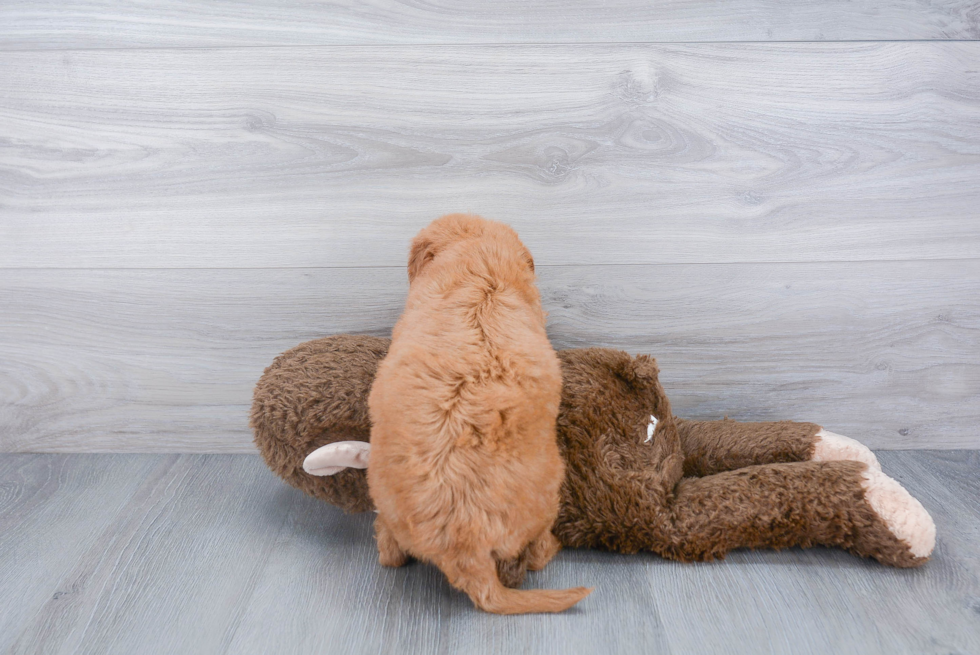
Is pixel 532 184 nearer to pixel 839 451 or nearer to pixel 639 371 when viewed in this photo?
pixel 639 371

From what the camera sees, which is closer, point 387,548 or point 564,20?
point 387,548

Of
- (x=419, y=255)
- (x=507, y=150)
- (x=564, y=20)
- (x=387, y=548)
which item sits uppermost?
(x=564, y=20)

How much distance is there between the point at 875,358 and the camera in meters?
1.18

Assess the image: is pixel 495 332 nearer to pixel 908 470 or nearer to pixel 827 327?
pixel 827 327

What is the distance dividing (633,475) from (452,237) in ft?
1.31

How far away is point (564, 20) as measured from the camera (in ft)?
3.49

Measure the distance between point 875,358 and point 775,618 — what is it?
1.89ft

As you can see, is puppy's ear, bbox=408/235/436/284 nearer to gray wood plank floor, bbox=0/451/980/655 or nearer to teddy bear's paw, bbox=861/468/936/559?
gray wood plank floor, bbox=0/451/980/655

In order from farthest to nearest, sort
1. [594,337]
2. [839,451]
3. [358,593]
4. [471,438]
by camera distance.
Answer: [594,337]
[839,451]
[358,593]
[471,438]

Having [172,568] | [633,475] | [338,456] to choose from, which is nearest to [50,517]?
[172,568]

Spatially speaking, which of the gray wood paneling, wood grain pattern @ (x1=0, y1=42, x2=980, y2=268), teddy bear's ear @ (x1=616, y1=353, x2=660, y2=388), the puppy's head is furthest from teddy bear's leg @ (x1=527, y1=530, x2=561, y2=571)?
the gray wood paneling

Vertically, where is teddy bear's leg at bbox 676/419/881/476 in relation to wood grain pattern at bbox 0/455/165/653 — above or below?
above

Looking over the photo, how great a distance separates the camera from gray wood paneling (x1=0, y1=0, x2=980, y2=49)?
106 cm

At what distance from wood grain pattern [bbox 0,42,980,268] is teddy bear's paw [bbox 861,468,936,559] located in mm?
411
